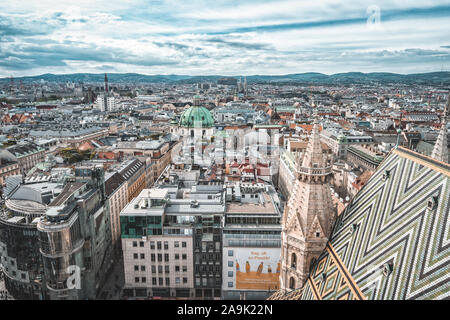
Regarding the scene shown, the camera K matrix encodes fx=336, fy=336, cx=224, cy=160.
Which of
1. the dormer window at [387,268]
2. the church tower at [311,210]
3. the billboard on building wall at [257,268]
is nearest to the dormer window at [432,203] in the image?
the dormer window at [387,268]

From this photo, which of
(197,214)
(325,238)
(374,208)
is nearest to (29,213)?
(197,214)

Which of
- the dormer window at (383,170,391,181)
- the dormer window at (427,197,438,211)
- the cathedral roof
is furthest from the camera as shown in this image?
the dormer window at (383,170,391,181)

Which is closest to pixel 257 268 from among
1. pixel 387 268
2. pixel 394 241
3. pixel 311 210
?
pixel 311 210

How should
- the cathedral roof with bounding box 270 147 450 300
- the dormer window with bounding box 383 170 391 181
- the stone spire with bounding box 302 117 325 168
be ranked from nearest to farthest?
the cathedral roof with bounding box 270 147 450 300
the dormer window with bounding box 383 170 391 181
the stone spire with bounding box 302 117 325 168

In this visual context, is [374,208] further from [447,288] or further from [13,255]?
[13,255]

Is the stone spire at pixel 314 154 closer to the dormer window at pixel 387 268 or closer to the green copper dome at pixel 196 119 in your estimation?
the dormer window at pixel 387 268

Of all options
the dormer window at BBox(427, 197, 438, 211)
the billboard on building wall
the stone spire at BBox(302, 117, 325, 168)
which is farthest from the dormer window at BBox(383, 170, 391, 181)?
the billboard on building wall

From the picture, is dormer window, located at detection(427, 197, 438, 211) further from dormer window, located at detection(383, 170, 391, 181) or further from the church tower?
the church tower
